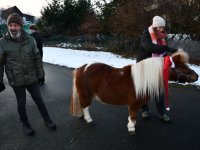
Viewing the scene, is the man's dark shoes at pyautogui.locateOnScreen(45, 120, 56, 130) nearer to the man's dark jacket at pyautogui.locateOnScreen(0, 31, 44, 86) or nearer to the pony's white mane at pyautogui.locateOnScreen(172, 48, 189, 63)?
the man's dark jacket at pyautogui.locateOnScreen(0, 31, 44, 86)

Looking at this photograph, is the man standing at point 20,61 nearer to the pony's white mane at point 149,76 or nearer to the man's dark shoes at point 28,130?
the man's dark shoes at point 28,130

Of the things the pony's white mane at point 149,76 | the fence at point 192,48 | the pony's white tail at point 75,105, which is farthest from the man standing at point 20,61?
the fence at point 192,48

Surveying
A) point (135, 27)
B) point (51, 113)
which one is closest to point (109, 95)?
point (51, 113)

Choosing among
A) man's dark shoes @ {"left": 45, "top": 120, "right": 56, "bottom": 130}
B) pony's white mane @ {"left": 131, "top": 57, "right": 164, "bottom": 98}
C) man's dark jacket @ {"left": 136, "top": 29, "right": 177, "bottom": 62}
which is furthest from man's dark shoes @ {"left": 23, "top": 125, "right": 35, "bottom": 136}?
man's dark jacket @ {"left": 136, "top": 29, "right": 177, "bottom": 62}

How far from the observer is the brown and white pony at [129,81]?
4.37 metres

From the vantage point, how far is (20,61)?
452 cm

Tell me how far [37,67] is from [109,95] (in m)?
1.28

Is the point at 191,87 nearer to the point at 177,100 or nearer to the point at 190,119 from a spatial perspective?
the point at 177,100

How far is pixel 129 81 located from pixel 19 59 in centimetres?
176

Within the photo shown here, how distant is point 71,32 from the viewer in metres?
28.9

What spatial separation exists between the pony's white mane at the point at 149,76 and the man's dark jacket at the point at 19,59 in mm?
1656

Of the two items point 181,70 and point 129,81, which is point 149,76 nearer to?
point 129,81

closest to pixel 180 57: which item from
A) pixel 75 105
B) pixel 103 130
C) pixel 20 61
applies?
pixel 103 130

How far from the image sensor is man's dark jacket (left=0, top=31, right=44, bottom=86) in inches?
175
